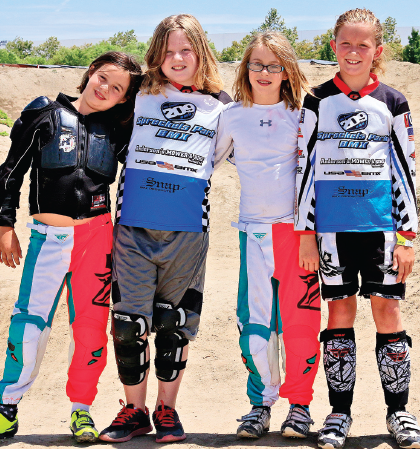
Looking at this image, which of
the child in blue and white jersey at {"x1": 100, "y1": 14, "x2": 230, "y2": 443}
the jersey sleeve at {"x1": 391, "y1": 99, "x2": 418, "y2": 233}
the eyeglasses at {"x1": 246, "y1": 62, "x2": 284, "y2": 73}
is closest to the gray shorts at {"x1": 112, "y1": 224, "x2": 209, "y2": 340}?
the child in blue and white jersey at {"x1": 100, "y1": 14, "x2": 230, "y2": 443}

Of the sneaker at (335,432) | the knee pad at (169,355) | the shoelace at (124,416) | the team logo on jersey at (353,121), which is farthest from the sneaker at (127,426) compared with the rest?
the team logo on jersey at (353,121)

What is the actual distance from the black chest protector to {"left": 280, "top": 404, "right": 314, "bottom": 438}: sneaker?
183 cm

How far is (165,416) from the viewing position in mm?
3156

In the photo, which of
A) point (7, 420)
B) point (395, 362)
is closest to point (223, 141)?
point (395, 362)

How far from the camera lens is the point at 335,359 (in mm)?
3020

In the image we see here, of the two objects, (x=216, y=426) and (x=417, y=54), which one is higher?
(x=417, y=54)

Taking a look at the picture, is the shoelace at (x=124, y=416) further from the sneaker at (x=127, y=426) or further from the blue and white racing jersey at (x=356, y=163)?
the blue and white racing jersey at (x=356, y=163)

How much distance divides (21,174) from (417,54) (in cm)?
2729

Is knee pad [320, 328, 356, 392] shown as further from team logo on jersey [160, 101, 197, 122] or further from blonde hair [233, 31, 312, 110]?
team logo on jersey [160, 101, 197, 122]

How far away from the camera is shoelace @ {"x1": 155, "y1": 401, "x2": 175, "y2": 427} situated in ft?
10.3

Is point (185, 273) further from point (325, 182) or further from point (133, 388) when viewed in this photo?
point (325, 182)

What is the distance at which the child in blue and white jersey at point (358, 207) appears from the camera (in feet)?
9.67

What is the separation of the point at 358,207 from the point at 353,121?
0.50m

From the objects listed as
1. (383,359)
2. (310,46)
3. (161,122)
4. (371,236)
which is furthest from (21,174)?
(310,46)
